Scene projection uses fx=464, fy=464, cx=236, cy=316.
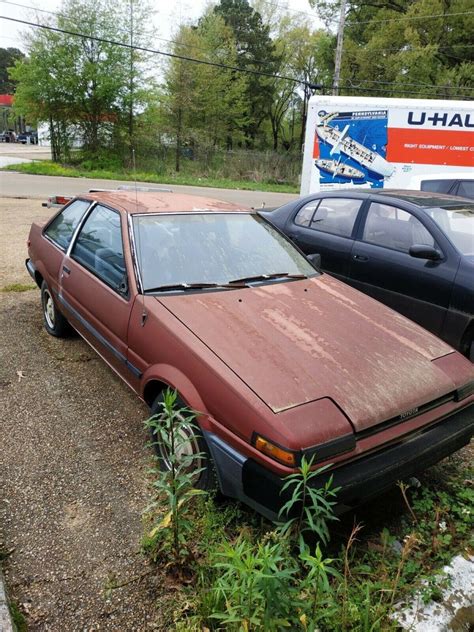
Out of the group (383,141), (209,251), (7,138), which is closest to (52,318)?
(209,251)

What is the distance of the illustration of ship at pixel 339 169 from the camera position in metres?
11.0

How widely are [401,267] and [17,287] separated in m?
4.65

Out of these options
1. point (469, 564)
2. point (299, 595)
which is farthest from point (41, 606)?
point (469, 564)

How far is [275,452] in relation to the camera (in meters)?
1.94

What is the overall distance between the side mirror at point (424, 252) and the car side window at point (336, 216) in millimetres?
1029

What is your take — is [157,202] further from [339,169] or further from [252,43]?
[252,43]

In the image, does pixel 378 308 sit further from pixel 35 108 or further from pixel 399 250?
pixel 35 108

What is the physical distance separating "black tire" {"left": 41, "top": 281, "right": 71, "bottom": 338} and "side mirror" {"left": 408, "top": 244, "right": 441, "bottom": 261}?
325 centimetres

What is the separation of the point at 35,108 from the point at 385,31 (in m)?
20.5

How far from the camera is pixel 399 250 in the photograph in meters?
4.59

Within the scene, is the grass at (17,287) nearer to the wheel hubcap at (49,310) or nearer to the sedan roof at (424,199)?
the wheel hubcap at (49,310)

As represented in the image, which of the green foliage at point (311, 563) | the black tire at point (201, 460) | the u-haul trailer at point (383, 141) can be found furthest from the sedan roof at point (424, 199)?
the u-haul trailer at point (383, 141)

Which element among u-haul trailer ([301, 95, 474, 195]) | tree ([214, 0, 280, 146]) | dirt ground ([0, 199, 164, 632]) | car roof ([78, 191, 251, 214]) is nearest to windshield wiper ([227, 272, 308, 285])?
car roof ([78, 191, 251, 214])

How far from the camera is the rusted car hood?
7.10 ft
